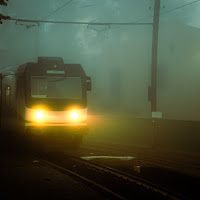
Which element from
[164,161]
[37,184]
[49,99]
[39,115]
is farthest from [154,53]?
[37,184]

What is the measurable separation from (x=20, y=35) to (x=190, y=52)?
61001 millimetres

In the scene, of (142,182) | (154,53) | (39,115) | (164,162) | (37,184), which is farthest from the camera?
(154,53)

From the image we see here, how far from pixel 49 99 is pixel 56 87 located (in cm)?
59

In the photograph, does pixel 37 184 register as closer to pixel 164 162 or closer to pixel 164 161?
pixel 164 162

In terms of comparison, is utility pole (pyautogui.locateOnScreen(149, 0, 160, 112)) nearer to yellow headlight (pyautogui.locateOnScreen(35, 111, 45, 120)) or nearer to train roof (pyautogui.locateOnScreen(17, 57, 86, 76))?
train roof (pyautogui.locateOnScreen(17, 57, 86, 76))

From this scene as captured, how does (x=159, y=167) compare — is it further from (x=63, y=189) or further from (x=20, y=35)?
(x=20, y=35)

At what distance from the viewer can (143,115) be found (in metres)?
46.6

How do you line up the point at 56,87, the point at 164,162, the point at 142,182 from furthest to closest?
the point at 56,87
the point at 164,162
the point at 142,182

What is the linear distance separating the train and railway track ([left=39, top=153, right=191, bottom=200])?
107 inches

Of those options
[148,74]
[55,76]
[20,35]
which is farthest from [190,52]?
[20,35]

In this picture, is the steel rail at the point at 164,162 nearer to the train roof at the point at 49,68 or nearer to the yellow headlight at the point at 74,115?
the yellow headlight at the point at 74,115

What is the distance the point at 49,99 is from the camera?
16.9 m

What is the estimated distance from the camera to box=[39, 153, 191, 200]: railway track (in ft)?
29.7

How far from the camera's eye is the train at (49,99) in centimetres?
1675
